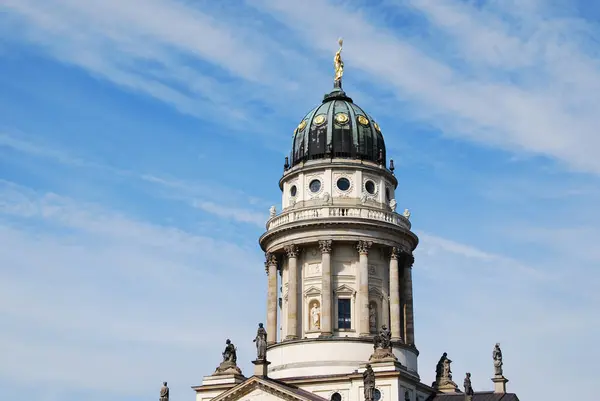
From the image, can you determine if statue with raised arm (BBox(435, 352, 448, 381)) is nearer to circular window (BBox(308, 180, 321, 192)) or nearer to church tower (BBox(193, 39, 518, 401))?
church tower (BBox(193, 39, 518, 401))

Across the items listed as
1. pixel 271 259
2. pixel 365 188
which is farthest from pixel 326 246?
pixel 365 188

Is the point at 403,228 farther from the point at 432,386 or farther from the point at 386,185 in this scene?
the point at 432,386

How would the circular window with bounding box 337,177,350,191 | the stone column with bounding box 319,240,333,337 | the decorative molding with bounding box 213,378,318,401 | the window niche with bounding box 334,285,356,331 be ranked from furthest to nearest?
the circular window with bounding box 337,177,350,191
the window niche with bounding box 334,285,356,331
the stone column with bounding box 319,240,333,337
the decorative molding with bounding box 213,378,318,401

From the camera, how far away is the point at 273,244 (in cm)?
7169

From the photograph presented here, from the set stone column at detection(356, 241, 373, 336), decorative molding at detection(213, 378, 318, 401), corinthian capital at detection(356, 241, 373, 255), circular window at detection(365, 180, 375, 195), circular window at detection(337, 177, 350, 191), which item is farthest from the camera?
circular window at detection(365, 180, 375, 195)

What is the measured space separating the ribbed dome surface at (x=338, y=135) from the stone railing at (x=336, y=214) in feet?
14.6

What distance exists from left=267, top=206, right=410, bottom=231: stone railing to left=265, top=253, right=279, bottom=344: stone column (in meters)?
2.50

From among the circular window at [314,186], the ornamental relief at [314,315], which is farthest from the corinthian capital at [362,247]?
the circular window at [314,186]

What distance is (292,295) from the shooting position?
6894 centimetres

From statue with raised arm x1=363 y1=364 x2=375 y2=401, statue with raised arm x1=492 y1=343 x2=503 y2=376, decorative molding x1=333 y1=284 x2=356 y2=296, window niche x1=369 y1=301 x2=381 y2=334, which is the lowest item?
statue with raised arm x1=363 y1=364 x2=375 y2=401

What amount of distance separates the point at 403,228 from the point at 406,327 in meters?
6.96

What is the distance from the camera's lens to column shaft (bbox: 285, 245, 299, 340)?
225 feet

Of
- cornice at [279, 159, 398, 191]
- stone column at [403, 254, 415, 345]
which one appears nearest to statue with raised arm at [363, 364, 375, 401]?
stone column at [403, 254, 415, 345]

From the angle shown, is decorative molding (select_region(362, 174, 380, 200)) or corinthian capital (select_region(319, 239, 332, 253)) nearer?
corinthian capital (select_region(319, 239, 332, 253))
